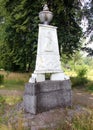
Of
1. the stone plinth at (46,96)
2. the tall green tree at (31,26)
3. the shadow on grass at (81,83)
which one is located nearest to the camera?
the stone plinth at (46,96)

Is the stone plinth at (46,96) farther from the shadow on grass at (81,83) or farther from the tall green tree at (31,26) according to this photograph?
the tall green tree at (31,26)

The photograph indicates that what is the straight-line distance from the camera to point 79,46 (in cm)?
1653

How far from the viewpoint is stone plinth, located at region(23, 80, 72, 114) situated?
306 inches

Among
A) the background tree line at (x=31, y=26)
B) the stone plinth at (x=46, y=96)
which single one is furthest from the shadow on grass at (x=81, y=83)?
the stone plinth at (x=46, y=96)

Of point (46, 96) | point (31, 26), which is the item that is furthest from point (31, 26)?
point (46, 96)

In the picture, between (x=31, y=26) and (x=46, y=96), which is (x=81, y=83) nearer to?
(x=31, y=26)

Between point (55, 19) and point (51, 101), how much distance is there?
7895mm

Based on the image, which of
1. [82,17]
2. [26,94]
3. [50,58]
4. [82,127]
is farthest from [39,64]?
[82,17]

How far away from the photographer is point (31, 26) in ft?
49.9

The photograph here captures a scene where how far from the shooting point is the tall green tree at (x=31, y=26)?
49.2 feet

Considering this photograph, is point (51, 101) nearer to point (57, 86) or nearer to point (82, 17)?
point (57, 86)

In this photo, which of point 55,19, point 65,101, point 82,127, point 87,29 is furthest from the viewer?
point 87,29

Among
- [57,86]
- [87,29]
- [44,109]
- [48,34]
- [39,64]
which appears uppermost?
→ [87,29]

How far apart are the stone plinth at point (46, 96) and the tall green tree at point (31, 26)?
666 cm
